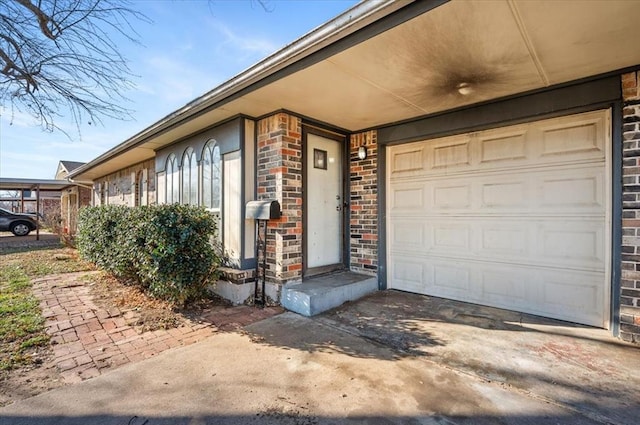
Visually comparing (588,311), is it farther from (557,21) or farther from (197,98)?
(197,98)

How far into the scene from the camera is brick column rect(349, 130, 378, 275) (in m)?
4.64

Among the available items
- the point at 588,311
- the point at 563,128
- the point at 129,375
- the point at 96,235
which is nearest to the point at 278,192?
the point at 129,375

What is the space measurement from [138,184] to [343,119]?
23.0 feet

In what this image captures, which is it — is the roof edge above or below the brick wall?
above

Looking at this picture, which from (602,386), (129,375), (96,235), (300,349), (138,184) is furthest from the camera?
(138,184)

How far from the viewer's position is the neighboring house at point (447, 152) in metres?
2.33

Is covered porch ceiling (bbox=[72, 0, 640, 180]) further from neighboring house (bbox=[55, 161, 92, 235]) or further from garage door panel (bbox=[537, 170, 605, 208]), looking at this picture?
neighboring house (bbox=[55, 161, 92, 235])

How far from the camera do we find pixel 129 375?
230 cm

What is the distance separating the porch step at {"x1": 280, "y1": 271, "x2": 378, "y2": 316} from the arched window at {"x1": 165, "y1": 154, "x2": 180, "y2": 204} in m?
3.23

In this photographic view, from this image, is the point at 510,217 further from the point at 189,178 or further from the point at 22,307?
the point at 22,307

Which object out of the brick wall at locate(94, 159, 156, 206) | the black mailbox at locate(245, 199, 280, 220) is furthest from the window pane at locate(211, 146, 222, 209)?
the brick wall at locate(94, 159, 156, 206)

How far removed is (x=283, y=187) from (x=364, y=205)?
1.44 meters

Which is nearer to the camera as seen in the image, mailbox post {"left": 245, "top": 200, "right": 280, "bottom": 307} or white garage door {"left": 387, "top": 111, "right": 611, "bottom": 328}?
white garage door {"left": 387, "top": 111, "right": 611, "bottom": 328}

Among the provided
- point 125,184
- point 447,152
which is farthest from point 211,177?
point 125,184
